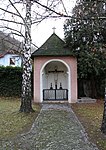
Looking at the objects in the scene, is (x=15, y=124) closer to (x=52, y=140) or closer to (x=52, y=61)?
(x=52, y=140)

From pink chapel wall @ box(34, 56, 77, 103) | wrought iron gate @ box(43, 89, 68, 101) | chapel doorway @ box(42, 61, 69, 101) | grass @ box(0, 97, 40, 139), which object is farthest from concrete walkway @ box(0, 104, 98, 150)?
chapel doorway @ box(42, 61, 69, 101)

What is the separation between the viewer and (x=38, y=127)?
392 inches

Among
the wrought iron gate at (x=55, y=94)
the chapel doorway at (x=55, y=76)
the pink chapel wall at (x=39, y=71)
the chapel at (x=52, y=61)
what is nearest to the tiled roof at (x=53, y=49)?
the chapel at (x=52, y=61)

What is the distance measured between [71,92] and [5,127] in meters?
11.1

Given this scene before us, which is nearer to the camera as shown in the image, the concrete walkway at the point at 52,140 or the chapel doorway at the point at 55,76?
the concrete walkway at the point at 52,140

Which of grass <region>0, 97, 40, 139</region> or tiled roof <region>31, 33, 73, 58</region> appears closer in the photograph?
grass <region>0, 97, 40, 139</region>

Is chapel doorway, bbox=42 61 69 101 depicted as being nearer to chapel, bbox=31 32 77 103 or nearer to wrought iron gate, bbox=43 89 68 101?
wrought iron gate, bbox=43 89 68 101

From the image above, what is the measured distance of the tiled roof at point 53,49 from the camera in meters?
20.9

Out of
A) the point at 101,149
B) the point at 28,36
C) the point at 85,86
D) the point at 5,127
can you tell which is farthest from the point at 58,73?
the point at 101,149

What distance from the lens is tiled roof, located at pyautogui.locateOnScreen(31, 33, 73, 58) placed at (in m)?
20.9

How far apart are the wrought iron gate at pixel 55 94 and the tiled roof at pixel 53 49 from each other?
3122 millimetres

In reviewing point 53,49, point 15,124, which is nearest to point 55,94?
point 53,49

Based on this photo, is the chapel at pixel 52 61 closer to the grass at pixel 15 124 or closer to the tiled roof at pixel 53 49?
the tiled roof at pixel 53 49

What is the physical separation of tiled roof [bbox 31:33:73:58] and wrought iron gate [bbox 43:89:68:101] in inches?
123
